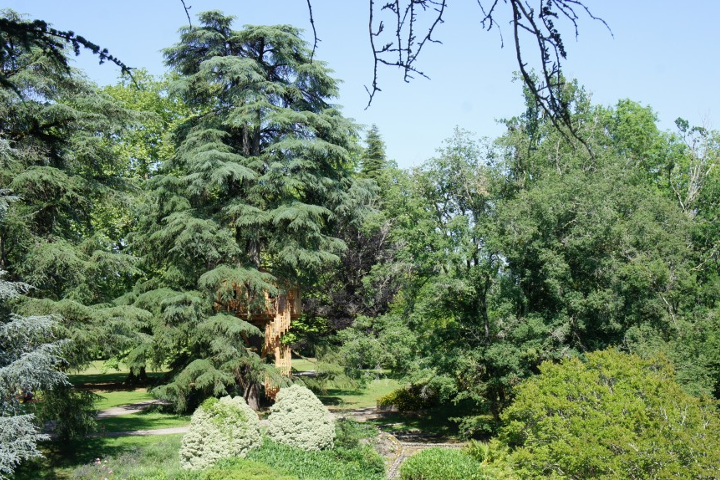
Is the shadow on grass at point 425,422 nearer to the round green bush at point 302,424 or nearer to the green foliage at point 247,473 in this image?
the round green bush at point 302,424

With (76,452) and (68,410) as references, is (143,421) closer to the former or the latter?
(76,452)

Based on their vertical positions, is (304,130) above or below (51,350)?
above

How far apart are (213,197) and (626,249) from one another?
1278cm

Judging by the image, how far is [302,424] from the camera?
12984 millimetres

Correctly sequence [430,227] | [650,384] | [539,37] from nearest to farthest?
[539,37], [650,384], [430,227]

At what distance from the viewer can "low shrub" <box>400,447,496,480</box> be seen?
1066 centimetres

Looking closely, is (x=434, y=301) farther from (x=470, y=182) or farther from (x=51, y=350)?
(x=51, y=350)

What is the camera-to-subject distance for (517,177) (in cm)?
1788

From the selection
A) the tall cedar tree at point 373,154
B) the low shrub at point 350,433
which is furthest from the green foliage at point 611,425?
the tall cedar tree at point 373,154

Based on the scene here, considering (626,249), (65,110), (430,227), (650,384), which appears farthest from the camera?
(430,227)

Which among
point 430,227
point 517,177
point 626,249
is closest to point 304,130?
point 430,227

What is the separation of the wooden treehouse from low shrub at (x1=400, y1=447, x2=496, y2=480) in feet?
29.9

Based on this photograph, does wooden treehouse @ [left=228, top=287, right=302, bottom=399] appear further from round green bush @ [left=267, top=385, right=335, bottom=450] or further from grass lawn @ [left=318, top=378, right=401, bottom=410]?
round green bush @ [left=267, top=385, right=335, bottom=450]

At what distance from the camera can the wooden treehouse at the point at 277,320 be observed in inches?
795
